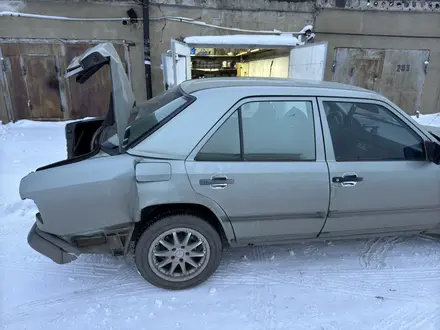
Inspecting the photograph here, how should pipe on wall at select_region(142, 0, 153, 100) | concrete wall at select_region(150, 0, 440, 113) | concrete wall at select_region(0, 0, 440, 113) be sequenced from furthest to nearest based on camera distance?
1. concrete wall at select_region(150, 0, 440, 113)
2. pipe on wall at select_region(142, 0, 153, 100)
3. concrete wall at select_region(0, 0, 440, 113)

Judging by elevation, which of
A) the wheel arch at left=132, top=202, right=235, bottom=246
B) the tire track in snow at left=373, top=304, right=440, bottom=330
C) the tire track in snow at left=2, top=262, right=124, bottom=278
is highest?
the wheel arch at left=132, top=202, right=235, bottom=246

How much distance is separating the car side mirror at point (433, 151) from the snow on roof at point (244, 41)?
5.87 m

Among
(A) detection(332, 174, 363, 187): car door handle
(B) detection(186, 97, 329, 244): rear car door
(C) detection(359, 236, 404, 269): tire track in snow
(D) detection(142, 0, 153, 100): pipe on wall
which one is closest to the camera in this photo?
(B) detection(186, 97, 329, 244): rear car door

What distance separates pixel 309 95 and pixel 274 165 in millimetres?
655

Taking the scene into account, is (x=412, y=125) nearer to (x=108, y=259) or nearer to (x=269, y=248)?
(x=269, y=248)

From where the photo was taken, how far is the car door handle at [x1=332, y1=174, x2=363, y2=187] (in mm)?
2492

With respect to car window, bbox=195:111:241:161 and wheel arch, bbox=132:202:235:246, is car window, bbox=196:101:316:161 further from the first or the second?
wheel arch, bbox=132:202:235:246

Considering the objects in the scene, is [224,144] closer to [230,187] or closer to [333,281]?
[230,187]

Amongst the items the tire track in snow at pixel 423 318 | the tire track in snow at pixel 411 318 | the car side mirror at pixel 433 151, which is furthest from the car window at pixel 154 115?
the tire track in snow at pixel 423 318

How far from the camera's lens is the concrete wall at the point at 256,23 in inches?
295

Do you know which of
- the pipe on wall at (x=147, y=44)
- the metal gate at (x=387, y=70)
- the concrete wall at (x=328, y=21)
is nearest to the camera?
the pipe on wall at (x=147, y=44)

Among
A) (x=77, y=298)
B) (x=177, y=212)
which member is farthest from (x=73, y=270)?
(x=177, y=212)

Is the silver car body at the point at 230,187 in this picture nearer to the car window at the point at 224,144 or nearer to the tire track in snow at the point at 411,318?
the car window at the point at 224,144

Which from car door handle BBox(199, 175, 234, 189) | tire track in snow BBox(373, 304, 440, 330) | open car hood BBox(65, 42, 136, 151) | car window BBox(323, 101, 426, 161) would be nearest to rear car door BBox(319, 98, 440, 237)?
car window BBox(323, 101, 426, 161)
